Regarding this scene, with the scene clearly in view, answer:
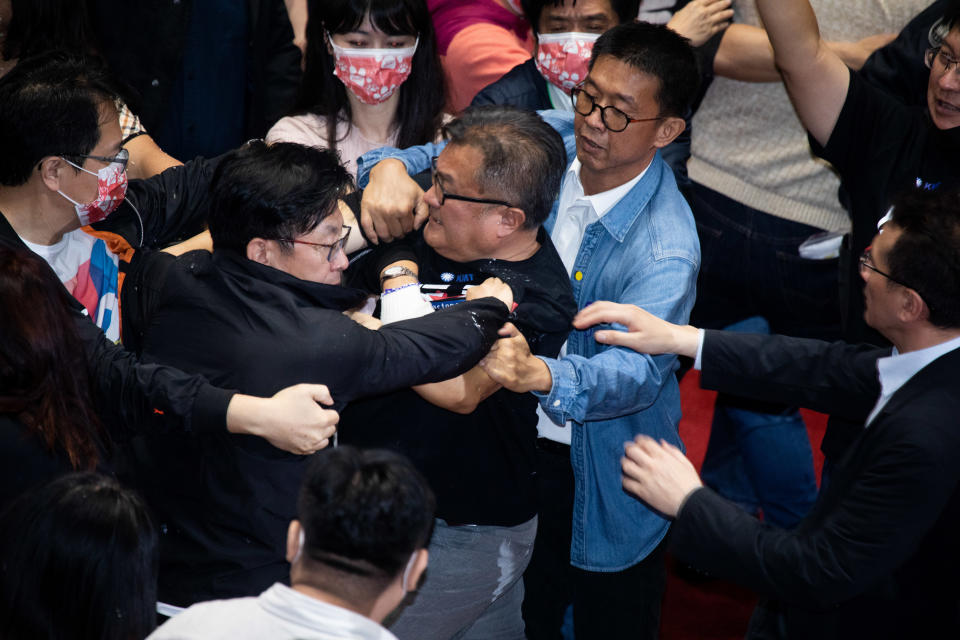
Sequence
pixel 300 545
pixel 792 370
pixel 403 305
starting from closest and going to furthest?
pixel 300 545
pixel 403 305
pixel 792 370

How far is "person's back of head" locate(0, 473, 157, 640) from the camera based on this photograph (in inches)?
82.9

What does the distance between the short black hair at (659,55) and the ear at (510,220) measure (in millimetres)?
581

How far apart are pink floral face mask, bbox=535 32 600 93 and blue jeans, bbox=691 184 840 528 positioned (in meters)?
0.72

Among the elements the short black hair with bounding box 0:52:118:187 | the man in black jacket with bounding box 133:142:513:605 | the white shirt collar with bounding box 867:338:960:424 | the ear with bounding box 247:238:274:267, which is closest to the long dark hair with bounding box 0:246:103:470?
the man in black jacket with bounding box 133:142:513:605

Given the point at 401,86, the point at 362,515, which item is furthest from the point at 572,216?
the point at 362,515

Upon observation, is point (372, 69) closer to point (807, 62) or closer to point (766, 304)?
point (807, 62)

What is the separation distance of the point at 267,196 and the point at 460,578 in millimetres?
1161

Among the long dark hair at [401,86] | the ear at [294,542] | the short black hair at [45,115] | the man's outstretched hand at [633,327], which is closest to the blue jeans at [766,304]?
the long dark hair at [401,86]

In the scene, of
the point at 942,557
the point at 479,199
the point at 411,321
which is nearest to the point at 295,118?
the point at 479,199

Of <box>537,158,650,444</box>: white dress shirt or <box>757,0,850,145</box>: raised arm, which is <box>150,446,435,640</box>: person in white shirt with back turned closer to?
<box>537,158,650,444</box>: white dress shirt

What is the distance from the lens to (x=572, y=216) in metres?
3.35

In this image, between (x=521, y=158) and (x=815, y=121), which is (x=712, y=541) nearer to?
(x=521, y=158)

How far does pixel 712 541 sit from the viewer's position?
271 cm

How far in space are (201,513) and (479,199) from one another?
3.75 feet
